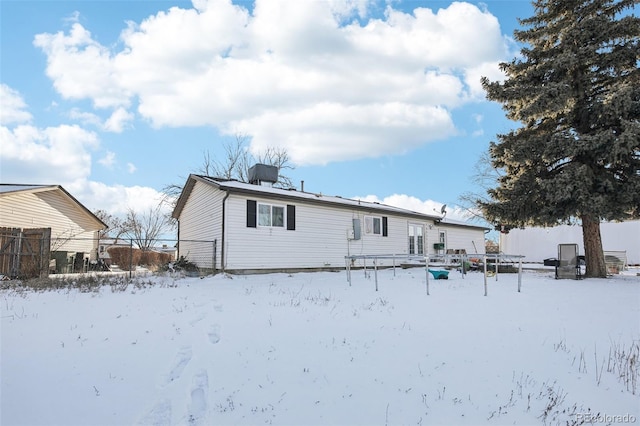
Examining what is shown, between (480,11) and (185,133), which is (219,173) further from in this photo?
(480,11)

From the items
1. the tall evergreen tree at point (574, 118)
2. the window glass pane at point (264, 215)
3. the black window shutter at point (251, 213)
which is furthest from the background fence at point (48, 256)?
the tall evergreen tree at point (574, 118)

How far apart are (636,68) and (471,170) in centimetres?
1781

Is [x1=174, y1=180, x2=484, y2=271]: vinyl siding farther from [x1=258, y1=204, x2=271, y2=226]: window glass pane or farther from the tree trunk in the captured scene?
the tree trunk

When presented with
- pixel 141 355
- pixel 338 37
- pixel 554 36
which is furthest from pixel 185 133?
pixel 554 36

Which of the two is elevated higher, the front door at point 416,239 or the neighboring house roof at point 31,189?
the neighboring house roof at point 31,189

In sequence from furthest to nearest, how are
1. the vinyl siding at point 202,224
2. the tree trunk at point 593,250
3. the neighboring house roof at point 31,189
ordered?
1. the neighboring house roof at point 31,189
2. the vinyl siding at point 202,224
3. the tree trunk at point 593,250

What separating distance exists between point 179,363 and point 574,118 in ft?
48.7

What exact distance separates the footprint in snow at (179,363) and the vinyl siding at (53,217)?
40.9ft

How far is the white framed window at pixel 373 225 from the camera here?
16703mm

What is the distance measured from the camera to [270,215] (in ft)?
44.4

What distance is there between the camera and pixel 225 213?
12297 mm

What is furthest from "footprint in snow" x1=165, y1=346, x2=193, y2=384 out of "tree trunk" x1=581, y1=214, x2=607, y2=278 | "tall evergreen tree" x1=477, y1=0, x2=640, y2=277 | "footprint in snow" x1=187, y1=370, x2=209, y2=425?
"tree trunk" x1=581, y1=214, x2=607, y2=278

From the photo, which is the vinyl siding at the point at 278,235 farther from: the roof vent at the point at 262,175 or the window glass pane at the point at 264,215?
the roof vent at the point at 262,175

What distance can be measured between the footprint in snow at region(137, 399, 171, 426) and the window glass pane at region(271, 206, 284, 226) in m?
10.7
